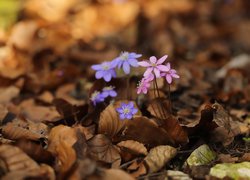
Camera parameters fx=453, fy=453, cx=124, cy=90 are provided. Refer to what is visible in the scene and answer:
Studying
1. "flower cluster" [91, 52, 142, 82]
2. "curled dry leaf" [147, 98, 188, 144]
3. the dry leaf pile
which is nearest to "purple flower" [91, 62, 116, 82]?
"flower cluster" [91, 52, 142, 82]

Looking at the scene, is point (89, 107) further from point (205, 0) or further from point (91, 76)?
point (205, 0)

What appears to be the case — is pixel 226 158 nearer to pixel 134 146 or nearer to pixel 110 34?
pixel 134 146

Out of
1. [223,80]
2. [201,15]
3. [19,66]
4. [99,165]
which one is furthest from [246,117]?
[201,15]

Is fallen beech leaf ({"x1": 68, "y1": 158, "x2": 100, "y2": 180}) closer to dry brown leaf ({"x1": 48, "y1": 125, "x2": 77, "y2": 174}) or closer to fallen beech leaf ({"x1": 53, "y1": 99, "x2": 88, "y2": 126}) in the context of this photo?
dry brown leaf ({"x1": 48, "y1": 125, "x2": 77, "y2": 174})

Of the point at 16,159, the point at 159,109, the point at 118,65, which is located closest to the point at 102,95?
the point at 118,65

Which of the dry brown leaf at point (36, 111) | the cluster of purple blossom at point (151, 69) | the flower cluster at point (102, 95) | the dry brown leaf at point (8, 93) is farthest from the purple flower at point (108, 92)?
the dry brown leaf at point (8, 93)

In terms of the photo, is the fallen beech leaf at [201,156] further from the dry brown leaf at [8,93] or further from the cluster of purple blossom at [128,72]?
the dry brown leaf at [8,93]
